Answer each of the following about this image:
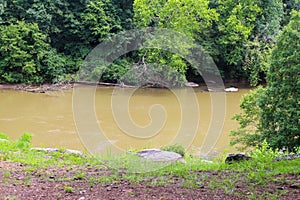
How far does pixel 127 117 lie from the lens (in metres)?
14.5

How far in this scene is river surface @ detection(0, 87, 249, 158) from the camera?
11750mm

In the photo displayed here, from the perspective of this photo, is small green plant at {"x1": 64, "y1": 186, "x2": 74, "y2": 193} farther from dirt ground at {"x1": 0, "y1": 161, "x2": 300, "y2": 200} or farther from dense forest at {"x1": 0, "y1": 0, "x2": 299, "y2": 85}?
dense forest at {"x1": 0, "y1": 0, "x2": 299, "y2": 85}

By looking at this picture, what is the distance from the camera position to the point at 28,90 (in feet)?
64.5

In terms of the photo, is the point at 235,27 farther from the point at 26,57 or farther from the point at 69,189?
the point at 69,189

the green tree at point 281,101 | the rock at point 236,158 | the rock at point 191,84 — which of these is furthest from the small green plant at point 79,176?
the rock at point 191,84

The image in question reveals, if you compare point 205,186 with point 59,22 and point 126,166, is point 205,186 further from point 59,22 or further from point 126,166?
point 59,22

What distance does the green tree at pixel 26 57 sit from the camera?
20.6 metres

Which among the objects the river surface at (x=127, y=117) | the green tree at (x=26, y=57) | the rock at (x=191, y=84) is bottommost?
the river surface at (x=127, y=117)

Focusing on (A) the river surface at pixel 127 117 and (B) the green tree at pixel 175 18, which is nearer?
(A) the river surface at pixel 127 117

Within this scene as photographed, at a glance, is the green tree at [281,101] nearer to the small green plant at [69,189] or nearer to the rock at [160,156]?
the rock at [160,156]

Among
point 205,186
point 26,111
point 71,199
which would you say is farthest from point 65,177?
point 26,111

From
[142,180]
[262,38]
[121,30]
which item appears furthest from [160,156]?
[262,38]

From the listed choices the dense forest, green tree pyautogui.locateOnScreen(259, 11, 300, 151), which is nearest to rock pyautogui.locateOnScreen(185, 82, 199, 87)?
the dense forest

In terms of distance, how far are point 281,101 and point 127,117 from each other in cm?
648
